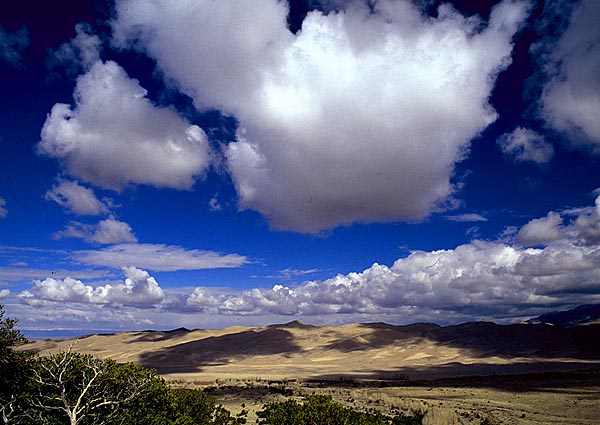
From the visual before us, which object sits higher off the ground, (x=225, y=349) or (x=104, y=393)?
(x=104, y=393)

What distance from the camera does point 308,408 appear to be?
65.2ft

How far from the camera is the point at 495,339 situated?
12394 centimetres

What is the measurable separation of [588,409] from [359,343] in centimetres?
10043

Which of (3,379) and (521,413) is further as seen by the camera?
(521,413)

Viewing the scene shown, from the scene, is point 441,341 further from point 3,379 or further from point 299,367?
point 3,379

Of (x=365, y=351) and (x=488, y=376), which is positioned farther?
(x=365, y=351)

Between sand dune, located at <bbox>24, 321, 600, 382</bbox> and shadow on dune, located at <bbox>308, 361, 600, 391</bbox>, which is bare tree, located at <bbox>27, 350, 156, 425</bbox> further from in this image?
sand dune, located at <bbox>24, 321, 600, 382</bbox>

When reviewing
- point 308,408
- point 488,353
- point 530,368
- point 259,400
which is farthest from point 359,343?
point 308,408

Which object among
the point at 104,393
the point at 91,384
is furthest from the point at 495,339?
the point at 104,393

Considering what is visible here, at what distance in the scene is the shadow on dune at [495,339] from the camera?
107438mm

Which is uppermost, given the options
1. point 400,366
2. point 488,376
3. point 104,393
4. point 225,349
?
point 104,393

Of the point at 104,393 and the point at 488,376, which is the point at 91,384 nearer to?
the point at 104,393

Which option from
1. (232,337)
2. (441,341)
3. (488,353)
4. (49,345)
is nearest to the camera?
(488,353)

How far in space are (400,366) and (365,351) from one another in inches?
1092
